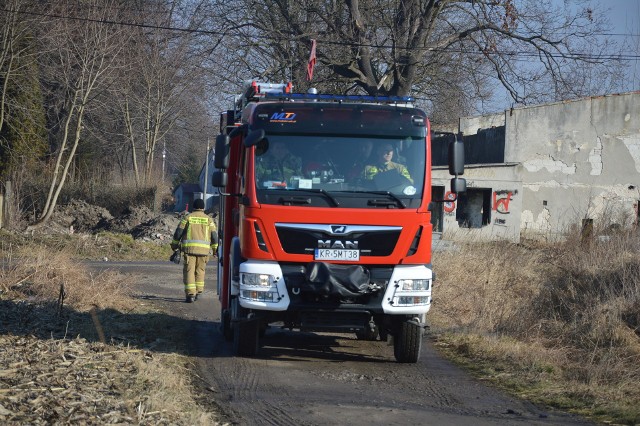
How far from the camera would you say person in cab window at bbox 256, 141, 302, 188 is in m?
8.55

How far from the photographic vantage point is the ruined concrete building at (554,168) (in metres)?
32.2

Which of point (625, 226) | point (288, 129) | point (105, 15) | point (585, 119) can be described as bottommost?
point (625, 226)

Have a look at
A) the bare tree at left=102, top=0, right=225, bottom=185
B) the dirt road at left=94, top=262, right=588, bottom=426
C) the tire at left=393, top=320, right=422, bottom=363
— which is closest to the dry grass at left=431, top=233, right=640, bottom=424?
the dirt road at left=94, top=262, right=588, bottom=426

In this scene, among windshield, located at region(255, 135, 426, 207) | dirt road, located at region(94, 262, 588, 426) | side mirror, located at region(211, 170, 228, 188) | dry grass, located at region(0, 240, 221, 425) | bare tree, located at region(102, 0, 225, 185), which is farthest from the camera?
bare tree, located at region(102, 0, 225, 185)

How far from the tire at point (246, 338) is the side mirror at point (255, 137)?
6.28 ft

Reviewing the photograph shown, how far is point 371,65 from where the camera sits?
29.0 m

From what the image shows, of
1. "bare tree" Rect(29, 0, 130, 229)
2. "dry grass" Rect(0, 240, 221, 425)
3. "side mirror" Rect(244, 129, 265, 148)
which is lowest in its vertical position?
"dry grass" Rect(0, 240, 221, 425)

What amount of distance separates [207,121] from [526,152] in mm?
14895

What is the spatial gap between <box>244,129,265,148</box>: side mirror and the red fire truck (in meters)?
0.01

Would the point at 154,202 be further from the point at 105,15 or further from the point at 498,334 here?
the point at 498,334

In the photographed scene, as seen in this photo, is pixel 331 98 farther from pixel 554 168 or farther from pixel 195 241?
pixel 554 168

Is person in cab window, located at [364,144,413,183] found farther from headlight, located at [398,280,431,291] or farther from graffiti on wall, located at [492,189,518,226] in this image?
graffiti on wall, located at [492,189,518,226]

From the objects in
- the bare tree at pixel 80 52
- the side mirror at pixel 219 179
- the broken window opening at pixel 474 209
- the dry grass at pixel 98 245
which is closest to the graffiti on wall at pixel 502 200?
the broken window opening at pixel 474 209

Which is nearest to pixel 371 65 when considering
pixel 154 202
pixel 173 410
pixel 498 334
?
pixel 154 202
